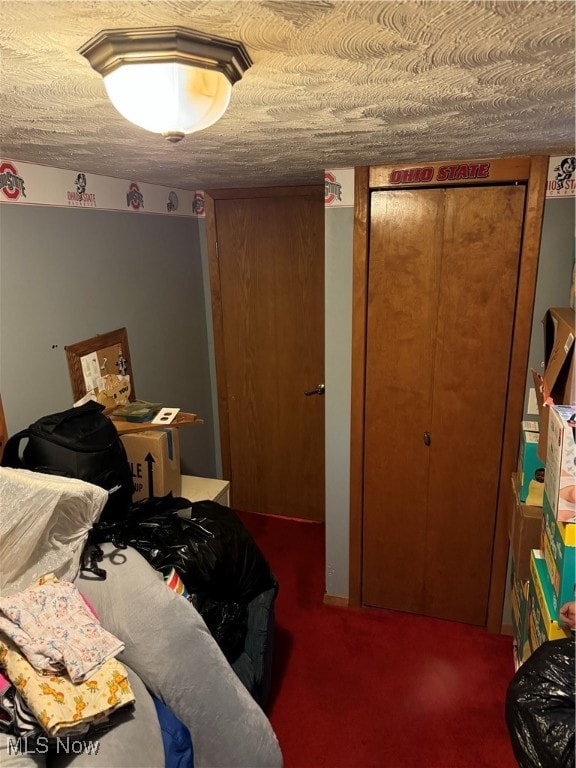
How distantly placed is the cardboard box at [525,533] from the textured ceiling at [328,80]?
1.33m

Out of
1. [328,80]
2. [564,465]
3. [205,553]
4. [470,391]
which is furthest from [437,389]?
[328,80]

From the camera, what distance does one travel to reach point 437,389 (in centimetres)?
246

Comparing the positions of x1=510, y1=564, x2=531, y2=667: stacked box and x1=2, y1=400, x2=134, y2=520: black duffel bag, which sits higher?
x1=2, y1=400, x2=134, y2=520: black duffel bag

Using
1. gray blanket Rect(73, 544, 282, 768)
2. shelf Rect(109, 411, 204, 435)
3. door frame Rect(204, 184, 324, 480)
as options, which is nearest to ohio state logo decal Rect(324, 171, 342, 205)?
door frame Rect(204, 184, 324, 480)

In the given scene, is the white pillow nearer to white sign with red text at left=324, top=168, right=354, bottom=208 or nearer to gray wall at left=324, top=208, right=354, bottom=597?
gray wall at left=324, top=208, right=354, bottom=597

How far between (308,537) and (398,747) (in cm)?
148

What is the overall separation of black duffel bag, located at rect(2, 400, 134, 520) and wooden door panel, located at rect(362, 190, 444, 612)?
1.18 meters

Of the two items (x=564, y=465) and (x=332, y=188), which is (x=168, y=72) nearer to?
(x=564, y=465)

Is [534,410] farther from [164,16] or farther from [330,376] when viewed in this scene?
[164,16]

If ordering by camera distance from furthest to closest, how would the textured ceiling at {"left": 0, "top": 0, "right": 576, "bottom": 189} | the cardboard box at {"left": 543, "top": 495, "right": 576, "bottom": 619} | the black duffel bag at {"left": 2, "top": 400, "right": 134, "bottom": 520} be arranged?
the black duffel bag at {"left": 2, "top": 400, "right": 134, "bottom": 520} → the cardboard box at {"left": 543, "top": 495, "right": 576, "bottom": 619} → the textured ceiling at {"left": 0, "top": 0, "right": 576, "bottom": 189}

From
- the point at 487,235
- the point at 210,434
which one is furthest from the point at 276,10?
the point at 210,434

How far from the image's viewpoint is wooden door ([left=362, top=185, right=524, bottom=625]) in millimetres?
2270

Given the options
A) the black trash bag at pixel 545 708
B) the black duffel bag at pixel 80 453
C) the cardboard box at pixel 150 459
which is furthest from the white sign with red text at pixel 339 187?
the black trash bag at pixel 545 708

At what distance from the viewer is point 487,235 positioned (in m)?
2.24
